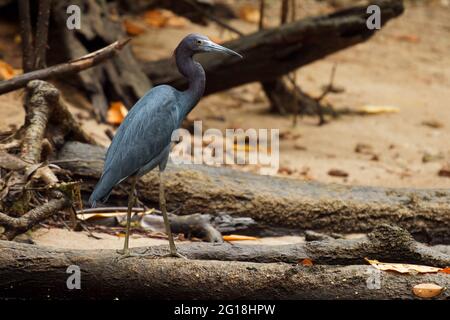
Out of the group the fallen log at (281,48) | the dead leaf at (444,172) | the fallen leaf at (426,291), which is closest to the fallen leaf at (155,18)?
the fallen log at (281,48)

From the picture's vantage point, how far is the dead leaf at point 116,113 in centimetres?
804

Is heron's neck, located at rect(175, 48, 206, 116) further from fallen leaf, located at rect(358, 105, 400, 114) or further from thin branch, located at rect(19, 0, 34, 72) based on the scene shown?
fallen leaf, located at rect(358, 105, 400, 114)

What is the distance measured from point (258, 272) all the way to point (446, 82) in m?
7.49

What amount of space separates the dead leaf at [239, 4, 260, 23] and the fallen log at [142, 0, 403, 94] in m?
3.71

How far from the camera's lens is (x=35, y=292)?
4398 mm

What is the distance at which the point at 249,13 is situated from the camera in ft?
41.7

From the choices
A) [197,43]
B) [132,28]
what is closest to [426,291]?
[197,43]

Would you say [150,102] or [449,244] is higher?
[150,102]

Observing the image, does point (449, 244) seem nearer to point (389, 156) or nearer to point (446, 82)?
point (389, 156)

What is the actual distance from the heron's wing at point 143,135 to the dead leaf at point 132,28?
629cm

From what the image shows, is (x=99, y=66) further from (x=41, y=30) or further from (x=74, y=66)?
(x=74, y=66)

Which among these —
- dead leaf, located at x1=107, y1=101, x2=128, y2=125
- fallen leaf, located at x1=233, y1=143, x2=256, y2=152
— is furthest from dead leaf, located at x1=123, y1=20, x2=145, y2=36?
fallen leaf, located at x1=233, y1=143, x2=256, y2=152

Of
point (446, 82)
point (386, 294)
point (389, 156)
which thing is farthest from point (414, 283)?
point (446, 82)

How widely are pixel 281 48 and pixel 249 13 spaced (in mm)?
4358
